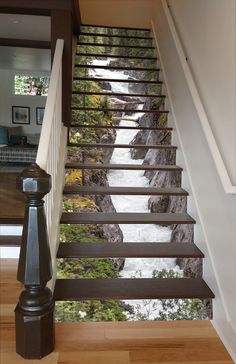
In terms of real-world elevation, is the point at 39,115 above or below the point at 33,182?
above

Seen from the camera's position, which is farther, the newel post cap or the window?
the window

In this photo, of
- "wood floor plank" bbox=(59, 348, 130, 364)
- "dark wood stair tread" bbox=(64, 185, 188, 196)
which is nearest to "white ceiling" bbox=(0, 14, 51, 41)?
"dark wood stair tread" bbox=(64, 185, 188, 196)

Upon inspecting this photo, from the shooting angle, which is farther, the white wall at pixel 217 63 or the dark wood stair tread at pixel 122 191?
the dark wood stair tread at pixel 122 191

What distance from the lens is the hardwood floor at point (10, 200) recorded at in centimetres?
397

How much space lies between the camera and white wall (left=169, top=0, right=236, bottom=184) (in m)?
1.99

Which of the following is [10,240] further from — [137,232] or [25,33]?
[25,33]

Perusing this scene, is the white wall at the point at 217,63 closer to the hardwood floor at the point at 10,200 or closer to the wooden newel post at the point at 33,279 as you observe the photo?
the wooden newel post at the point at 33,279

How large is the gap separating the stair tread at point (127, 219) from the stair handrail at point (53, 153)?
19 centimetres

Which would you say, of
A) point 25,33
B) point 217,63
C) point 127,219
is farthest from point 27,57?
point 217,63

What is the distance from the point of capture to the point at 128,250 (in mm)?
2408

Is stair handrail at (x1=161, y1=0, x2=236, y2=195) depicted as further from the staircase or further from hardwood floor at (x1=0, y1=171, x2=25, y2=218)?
hardwood floor at (x1=0, y1=171, x2=25, y2=218)

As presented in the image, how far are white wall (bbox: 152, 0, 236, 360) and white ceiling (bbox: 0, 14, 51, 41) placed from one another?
68.1 inches

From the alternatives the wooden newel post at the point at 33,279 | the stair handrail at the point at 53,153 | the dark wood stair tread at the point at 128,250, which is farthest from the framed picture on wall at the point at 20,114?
the wooden newel post at the point at 33,279

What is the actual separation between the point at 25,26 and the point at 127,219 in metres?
3.19
